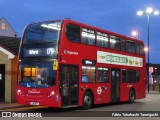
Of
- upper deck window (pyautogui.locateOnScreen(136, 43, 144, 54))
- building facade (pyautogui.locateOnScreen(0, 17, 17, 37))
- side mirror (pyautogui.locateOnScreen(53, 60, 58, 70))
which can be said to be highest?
building facade (pyautogui.locateOnScreen(0, 17, 17, 37))

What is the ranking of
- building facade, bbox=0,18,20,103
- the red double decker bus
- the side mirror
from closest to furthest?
1. the side mirror
2. the red double decker bus
3. building facade, bbox=0,18,20,103

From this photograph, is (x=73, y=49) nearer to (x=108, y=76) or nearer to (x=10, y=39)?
(x=108, y=76)

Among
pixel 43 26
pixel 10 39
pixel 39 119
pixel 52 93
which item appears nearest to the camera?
pixel 39 119

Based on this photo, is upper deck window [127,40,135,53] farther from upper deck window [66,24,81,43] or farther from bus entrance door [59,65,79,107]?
bus entrance door [59,65,79,107]

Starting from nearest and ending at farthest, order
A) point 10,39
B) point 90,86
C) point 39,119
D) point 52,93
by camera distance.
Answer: point 39,119, point 52,93, point 90,86, point 10,39

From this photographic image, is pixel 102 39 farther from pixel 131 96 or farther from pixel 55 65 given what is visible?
pixel 131 96

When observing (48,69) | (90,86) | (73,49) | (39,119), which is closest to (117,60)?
(90,86)

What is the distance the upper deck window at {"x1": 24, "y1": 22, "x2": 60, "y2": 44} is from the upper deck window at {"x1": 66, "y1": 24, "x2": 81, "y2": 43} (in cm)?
64

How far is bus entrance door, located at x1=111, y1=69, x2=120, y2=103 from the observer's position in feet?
79.0

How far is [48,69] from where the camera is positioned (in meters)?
18.6

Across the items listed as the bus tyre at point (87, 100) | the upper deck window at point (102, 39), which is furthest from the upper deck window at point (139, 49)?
the bus tyre at point (87, 100)

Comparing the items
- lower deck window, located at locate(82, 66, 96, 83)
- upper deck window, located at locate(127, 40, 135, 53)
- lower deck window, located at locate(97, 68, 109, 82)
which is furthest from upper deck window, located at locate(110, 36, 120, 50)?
lower deck window, located at locate(82, 66, 96, 83)

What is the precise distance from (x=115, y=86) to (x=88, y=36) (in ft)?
14.8

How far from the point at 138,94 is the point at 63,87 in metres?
10.8
